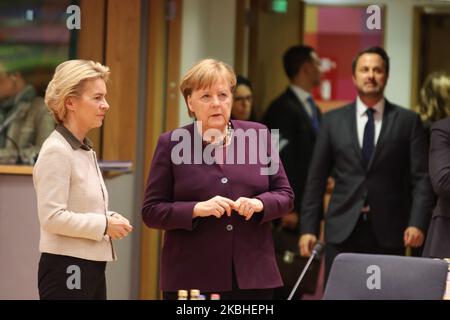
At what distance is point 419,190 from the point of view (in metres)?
4.93

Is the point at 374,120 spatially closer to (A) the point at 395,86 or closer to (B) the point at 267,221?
(B) the point at 267,221

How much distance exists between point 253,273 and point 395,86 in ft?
16.5

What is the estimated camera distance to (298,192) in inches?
249

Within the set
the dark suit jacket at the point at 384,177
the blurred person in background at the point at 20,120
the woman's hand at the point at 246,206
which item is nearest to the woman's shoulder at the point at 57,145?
the woman's hand at the point at 246,206

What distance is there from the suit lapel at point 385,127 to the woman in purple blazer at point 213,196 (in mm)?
1407

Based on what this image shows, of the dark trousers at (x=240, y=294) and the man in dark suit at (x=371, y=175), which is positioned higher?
the man in dark suit at (x=371, y=175)

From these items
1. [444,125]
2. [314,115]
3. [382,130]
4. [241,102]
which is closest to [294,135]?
[314,115]

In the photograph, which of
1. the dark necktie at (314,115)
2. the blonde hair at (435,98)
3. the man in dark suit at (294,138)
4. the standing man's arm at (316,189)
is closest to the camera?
the standing man's arm at (316,189)

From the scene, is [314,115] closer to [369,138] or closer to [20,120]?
[369,138]

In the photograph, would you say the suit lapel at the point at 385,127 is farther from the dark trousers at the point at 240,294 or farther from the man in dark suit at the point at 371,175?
the dark trousers at the point at 240,294

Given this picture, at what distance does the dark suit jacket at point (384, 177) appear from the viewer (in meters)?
4.95

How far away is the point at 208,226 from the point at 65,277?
581mm
